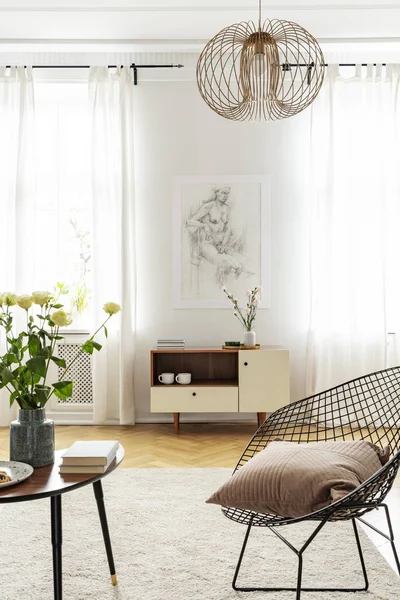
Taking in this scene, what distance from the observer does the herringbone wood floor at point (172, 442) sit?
12.8ft

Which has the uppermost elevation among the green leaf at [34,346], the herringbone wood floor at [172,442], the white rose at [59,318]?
the white rose at [59,318]

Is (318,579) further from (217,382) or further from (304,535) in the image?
(217,382)

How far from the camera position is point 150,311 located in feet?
16.6

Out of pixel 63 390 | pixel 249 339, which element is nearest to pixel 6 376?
pixel 63 390

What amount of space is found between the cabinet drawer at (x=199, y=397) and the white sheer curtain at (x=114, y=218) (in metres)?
0.52

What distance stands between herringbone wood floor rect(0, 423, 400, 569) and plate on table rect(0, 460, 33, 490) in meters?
1.84

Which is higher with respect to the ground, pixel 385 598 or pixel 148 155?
pixel 148 155

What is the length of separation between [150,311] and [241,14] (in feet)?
7.50

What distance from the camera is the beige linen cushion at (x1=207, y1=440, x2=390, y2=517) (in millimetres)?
1886

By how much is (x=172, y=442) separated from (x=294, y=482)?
257 cm

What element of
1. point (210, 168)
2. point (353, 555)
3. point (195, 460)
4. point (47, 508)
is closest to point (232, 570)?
point (353, 555)

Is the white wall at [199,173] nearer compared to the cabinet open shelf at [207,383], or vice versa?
the cabinet open shelf at [207,383]

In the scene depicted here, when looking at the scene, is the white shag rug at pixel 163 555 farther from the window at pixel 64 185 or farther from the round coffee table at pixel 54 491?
the window at pixel 64 185

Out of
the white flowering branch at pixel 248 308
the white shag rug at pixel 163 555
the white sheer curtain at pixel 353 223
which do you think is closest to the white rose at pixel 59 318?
the white shag rug at pixel 163 555
